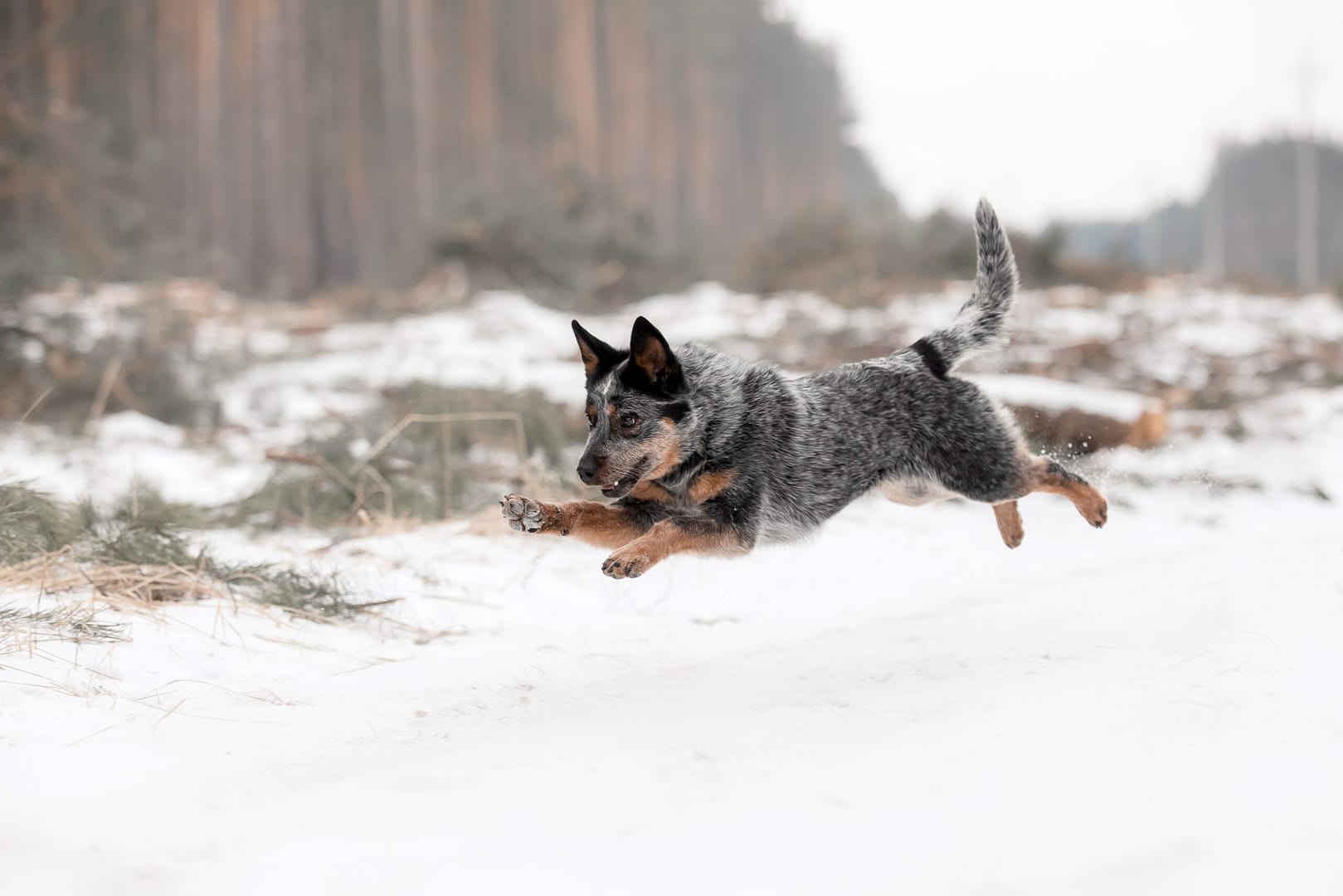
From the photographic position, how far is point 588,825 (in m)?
2.07

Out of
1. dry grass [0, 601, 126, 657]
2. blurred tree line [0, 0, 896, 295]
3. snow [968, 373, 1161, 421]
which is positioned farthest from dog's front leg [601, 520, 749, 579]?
blurred tree line [0, 0, 896, 295]

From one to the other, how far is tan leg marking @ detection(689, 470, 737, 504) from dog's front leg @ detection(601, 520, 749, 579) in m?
0.10

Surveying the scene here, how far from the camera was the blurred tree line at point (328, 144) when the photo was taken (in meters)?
11.7

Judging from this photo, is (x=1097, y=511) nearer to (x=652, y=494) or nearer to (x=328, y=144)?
(x=652, y=494)

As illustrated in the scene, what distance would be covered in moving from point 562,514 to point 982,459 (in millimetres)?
1399

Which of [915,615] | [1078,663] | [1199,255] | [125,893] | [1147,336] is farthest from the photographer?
[1199,255]

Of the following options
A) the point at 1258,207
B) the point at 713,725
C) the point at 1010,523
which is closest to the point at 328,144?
the point at 1010,523

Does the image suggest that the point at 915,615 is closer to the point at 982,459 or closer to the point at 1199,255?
the point at 982,459

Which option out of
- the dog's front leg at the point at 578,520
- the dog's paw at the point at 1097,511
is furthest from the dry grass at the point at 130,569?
the dog's paw at the point at 1097,511

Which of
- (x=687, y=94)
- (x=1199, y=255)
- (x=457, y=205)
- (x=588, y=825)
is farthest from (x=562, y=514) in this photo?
(x=1199, y=255)

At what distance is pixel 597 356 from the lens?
3.05 metres

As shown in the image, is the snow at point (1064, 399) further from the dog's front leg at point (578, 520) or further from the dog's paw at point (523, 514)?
the dog's paw at point (523, 514)

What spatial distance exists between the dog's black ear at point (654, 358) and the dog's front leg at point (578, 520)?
39 centimetres

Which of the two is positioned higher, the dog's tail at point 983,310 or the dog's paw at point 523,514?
the dog's tail at point 983,310
